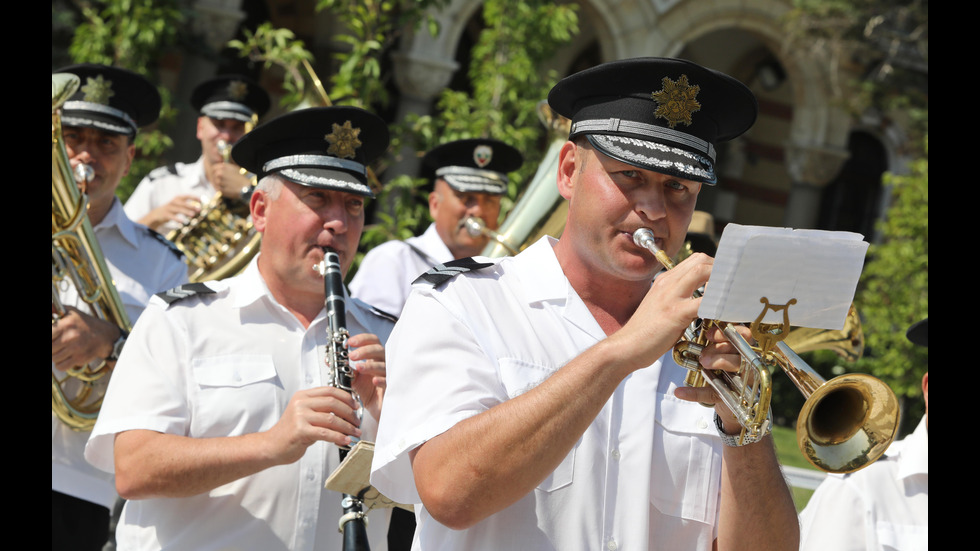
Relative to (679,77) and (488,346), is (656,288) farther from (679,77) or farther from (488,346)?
(679,77)

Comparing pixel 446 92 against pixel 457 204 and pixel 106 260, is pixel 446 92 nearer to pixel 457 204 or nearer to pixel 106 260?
pixel 457 204

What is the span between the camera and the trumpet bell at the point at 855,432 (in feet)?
6.53

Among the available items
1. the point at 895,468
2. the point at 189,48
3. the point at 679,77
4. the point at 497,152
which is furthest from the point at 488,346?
the point at 189,48

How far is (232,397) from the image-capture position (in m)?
2.98

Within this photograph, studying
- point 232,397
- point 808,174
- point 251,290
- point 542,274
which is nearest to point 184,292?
point 251,290

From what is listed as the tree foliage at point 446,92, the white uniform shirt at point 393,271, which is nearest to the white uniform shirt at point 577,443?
the white uniform shirt at point 393,271

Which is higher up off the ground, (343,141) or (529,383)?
(343,141)

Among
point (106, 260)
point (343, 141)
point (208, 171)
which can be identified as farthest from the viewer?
point (208, 171)

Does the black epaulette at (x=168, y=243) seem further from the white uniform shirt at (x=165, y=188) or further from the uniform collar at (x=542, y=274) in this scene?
the uniform collar at (x=542, y=274)

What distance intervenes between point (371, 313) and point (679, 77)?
1484 mm

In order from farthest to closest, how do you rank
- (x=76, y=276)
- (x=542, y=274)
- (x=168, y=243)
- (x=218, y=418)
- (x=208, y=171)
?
(x=208, y=171) → (x=168, y=243) → (x=76, y=276) → (x=218, y=418) → (x=542, y=274)

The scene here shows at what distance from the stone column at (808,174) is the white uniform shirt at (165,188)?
10.1m

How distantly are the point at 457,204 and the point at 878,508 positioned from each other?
331cm

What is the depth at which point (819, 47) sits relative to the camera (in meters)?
13.3
